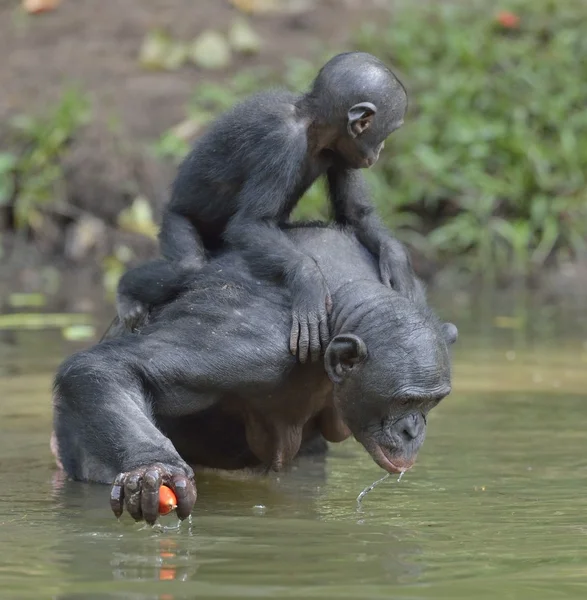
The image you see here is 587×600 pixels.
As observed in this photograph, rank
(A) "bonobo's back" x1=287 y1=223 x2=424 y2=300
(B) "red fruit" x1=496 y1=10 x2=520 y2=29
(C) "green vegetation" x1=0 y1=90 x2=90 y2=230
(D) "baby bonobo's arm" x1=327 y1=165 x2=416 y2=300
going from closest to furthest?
(A) "bonobo's back" x1=287 y1=223 x2=424 y2=300 → (D) "baby bonobo's arm" x1=327 y1=165 x2=416 y2=300 → (C) "green vegetation" x1=0 y1=90 x2=90 y2=230 → (B) "red fruit" x1=496 y1=10 x2=520 y2=29

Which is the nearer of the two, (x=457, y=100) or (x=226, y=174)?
(x=226, y=174)

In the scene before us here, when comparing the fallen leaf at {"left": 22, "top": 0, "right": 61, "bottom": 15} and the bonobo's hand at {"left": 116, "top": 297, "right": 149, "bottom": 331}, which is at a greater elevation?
the fallen leaf at {"left": 22, "top": 0, "right": 61, "bottom": 15}

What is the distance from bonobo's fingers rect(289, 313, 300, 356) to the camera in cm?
512

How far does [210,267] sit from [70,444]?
0.96 m

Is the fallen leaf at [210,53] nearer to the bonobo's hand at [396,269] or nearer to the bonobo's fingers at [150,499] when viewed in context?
the bonobo's hand at [396,269]

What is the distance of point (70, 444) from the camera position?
5.70m

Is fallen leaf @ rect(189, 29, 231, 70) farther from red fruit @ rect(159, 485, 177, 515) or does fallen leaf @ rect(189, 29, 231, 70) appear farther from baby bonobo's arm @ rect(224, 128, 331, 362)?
red fruit @ rect(159, 485, 177, 515)

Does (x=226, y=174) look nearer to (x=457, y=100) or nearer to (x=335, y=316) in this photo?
(x=335, y=316)

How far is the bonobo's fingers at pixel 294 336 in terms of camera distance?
5.12 meters

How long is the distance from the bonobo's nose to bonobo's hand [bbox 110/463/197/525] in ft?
3.16

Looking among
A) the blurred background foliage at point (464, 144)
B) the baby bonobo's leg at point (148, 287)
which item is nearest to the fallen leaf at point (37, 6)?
the blurred background foliage at point (464, 144)

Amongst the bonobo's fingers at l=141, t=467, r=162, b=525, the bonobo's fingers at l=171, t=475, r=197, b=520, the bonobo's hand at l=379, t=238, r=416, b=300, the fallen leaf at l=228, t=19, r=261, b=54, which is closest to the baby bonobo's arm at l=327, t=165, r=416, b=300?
the bonobo's hand at l=379, t=238, r=416, b=300

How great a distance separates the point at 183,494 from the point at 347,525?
60cm

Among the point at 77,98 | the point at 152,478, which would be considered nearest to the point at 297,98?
the point at 152,478
